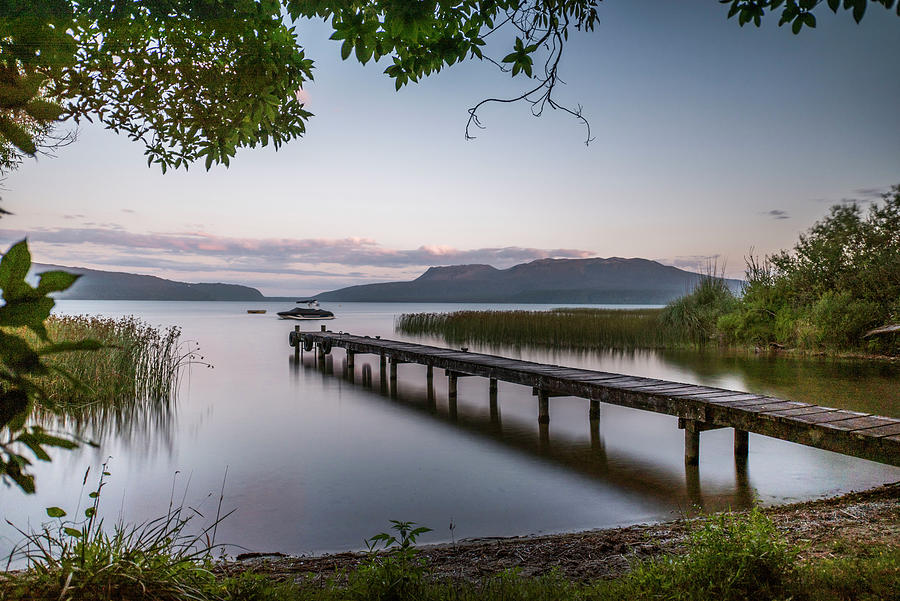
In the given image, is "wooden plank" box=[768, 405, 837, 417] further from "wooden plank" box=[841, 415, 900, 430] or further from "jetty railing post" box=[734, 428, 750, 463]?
"jetty railing post" box=[734, 428, 750, 463]

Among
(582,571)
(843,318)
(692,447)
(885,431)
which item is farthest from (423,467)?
(843,318)

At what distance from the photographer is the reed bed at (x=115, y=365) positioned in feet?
23.5

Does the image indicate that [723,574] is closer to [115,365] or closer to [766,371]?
[115,365]

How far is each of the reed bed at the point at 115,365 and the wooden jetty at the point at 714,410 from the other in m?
4.41

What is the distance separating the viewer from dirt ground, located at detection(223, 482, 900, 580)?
2.99 metres

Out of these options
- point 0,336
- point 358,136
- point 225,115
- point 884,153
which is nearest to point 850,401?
point 884,153

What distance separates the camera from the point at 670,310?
18297mm

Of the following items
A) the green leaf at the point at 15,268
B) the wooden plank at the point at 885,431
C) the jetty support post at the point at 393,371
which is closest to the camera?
the green leaf at the point at 15,268

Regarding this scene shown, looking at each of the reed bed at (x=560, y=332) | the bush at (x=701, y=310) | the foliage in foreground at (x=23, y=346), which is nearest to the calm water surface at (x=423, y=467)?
the foliage in foreground at (x=23, y=346)

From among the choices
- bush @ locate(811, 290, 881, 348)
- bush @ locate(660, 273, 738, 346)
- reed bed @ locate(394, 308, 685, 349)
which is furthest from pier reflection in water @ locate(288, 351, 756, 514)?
bush @ locate(660, 273, 738, 346)

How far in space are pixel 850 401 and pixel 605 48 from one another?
21.7 feet

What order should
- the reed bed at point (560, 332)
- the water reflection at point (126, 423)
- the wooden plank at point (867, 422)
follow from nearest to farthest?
the wooden plank at point (867, 422) < the water reflection at point (126, 423) < the reed bed at point (560, 332)

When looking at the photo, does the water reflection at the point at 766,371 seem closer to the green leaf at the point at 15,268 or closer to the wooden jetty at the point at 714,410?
the wooden jetty at the point at 714,410

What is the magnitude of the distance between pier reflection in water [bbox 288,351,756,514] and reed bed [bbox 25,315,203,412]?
343cm
